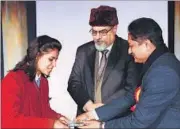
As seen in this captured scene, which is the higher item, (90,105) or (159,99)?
(159,99)

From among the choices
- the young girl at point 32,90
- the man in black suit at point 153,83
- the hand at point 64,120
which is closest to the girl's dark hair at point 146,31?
the man in black suit at point 153,83

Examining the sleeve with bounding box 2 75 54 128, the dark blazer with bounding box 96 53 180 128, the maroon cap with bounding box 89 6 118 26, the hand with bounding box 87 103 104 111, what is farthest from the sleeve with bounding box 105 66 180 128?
the sleeve with bounding box 2 75 54 128

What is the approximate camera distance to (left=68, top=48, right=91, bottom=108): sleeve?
5.83 feet

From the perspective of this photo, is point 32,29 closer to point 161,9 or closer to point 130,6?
point 130,6

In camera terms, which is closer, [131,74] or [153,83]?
[153,83]

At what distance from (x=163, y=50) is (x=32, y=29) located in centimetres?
69

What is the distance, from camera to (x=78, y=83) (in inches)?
70.2

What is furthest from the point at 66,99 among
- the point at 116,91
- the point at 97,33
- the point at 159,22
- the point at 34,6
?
the point at 159,22

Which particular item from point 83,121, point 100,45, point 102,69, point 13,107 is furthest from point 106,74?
point 13,107

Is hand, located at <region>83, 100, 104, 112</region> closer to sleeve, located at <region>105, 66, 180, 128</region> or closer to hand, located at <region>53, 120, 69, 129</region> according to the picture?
hand, located at <region>53, 120, 69, 129</region>

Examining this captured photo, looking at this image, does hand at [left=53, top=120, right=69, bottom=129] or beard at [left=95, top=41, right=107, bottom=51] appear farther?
beard at [left=95, top=41, right=107, bottom=51]

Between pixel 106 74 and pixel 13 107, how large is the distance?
50 cm

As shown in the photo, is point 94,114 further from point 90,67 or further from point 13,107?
point 13,107

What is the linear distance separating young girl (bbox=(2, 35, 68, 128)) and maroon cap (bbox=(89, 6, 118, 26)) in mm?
224
